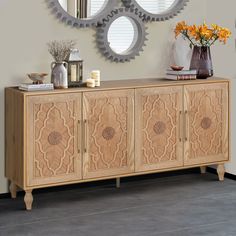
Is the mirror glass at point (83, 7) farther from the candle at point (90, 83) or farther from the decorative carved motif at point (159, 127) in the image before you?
the decorative carved motif at point (159, 127)

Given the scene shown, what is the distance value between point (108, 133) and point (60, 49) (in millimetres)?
727

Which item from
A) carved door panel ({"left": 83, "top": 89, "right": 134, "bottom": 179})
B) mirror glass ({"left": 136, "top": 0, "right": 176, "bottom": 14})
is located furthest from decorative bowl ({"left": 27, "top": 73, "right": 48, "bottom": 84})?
mirror glass ({"left": 136, "top": 0, "right": 176, "bottom": 14})

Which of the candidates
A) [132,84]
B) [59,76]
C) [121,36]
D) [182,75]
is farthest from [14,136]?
[182,75]

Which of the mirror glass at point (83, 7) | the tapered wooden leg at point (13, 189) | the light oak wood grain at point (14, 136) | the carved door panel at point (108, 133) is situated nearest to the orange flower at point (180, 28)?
the mirror glass at point (83, 7)

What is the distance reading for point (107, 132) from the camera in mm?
5402

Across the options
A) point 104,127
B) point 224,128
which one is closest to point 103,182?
point 104,127

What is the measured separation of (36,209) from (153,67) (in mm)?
1604

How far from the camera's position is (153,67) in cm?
600

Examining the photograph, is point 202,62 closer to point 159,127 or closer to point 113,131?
point 159,127

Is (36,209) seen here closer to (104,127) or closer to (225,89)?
(104,127)

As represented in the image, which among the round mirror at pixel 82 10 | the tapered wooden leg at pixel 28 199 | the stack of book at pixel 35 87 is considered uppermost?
the round mirror at pixel 82 10

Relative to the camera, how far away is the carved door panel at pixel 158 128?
218 inches

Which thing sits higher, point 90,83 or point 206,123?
point 90,83

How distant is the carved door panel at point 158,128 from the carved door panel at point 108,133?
0.07m
